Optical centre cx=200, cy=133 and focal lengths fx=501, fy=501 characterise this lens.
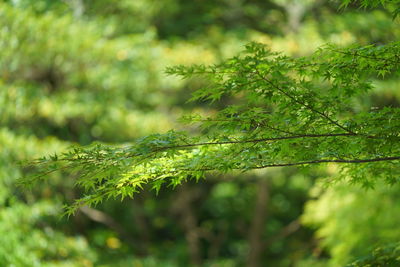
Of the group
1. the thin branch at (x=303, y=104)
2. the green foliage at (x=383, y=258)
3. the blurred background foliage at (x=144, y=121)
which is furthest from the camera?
the blurred background foliage at (x=144, y=121)

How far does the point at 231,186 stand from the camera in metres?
10.5

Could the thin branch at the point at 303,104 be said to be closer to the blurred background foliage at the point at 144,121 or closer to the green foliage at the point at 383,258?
the green foliage at the point at 383,258

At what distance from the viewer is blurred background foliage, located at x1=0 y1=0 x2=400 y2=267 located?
609 centimetres

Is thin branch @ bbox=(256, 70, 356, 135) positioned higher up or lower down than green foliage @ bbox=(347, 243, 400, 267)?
higher up

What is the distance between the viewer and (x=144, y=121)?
720 centimetres

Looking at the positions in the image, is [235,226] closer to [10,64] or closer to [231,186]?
[231,186]

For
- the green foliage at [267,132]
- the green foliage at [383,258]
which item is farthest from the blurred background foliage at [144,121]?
the green foliage at [267,132]

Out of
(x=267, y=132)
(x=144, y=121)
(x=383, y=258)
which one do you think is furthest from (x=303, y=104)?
(x=144, y=121)

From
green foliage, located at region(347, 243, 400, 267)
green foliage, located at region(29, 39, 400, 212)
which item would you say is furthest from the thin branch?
green foliage, located at region(347, 243, 400, 267)

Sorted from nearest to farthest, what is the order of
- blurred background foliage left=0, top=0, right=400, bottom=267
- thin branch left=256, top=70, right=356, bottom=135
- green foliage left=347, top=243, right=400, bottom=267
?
thin branch left=256, top=70, right=356, bottom=135, green foliage left=347, top=243, right=400, bottom=267, blurred background foliage left=0, top=0, right=400, bottom=267

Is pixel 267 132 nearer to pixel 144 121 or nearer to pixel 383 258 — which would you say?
pixel 383 258

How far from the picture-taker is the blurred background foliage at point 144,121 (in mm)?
6086

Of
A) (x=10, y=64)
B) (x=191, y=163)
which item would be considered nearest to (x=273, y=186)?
(x=10, y=64)

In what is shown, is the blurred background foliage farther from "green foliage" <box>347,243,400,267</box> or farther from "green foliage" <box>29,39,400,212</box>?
"green foliage" <box>29,39,400,212</box>
